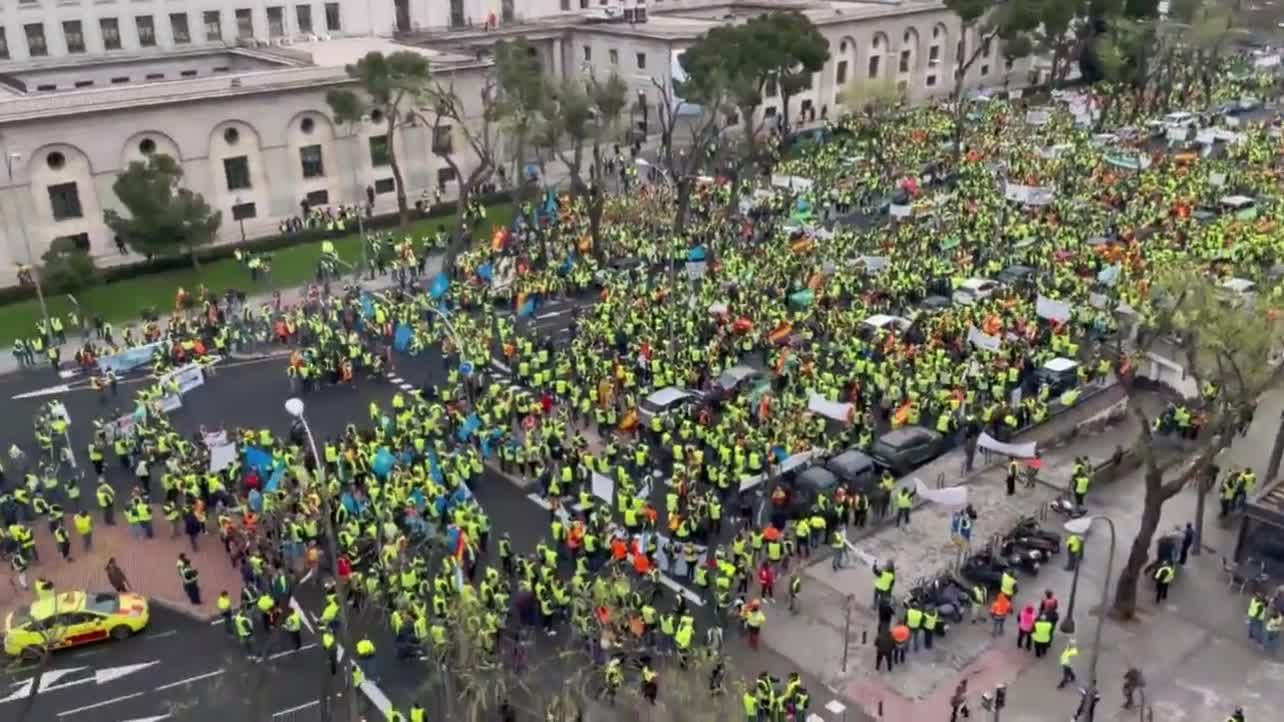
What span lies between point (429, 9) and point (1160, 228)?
4530cm

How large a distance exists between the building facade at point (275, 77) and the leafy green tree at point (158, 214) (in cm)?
399

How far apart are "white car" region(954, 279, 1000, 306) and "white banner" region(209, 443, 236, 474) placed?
23.7 meters

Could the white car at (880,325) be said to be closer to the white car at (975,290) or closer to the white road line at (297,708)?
the white car at (975,290)

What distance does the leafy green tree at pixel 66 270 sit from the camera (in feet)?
129

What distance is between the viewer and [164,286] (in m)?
44.5

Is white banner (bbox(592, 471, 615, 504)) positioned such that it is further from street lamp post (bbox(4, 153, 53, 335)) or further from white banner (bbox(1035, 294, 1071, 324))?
street lamp post (bbox(4, 153, 53, 335))

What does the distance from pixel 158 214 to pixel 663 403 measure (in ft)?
77.0

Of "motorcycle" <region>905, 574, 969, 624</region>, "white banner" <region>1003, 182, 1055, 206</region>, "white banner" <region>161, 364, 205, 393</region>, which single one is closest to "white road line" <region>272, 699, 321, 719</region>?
"motorcycle" <region>905, 574, 969, 624</region>

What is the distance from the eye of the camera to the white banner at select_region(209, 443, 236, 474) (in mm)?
26828

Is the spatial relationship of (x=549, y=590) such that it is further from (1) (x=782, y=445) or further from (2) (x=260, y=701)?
(1) (x=782, y=445)

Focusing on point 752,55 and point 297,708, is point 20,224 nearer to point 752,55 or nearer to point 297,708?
point 297,708

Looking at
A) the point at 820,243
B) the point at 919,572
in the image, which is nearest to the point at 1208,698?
the point at 919,572

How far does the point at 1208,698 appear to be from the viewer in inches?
813

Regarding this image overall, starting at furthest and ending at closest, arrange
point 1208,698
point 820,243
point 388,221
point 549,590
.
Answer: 1. point 388,221
2. point 820,243
3. point 549,590
4. point 1208,698
